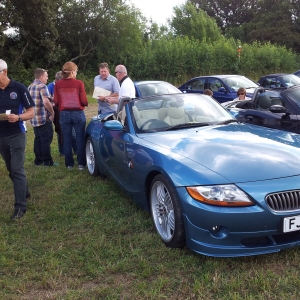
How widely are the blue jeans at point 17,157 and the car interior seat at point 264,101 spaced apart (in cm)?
392

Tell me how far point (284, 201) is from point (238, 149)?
2.49 feet

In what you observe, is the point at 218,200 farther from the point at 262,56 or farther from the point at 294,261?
the point at 262,56

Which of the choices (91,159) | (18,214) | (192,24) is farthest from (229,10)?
(18,214)

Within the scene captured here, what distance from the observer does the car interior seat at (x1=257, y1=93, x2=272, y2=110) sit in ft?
21.4

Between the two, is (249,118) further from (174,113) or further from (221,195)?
(221,195)

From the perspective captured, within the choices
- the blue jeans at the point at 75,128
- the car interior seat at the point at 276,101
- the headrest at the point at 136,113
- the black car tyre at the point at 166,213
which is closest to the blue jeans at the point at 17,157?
the headrest at the point at 136,113

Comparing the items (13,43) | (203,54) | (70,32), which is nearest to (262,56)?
(203,54)

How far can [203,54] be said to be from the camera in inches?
1119

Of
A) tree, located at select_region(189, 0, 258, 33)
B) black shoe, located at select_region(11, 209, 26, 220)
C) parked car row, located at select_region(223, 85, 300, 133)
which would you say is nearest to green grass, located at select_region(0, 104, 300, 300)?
black shoe, located at select_region(11, 209, 26, 220)

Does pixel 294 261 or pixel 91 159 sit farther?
pixel 91 159

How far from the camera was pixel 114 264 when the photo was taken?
329 cm

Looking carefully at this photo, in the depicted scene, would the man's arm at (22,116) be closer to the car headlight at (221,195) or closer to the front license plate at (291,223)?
the car headlight at (221,195)

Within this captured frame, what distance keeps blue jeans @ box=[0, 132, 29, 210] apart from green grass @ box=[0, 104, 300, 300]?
0.24 metres

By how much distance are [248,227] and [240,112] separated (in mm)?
4250
